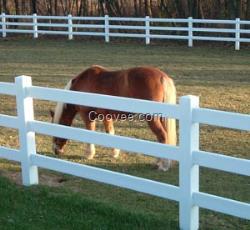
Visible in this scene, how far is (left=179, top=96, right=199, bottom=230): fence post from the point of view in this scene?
16.7 feet

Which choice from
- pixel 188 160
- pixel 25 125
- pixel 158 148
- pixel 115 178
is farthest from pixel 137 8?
pixel 188 160

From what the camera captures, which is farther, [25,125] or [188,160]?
[25,125]

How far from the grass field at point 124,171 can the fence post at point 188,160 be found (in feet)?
0.92

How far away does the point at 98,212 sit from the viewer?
5840mm

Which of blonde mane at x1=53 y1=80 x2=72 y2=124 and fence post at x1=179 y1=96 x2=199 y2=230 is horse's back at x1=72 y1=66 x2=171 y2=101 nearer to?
blonde mane at x1=53 y1=80 x2=72 y2=124

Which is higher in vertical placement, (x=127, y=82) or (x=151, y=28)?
(x=151, y=28)

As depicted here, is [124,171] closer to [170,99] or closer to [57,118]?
[170,99]

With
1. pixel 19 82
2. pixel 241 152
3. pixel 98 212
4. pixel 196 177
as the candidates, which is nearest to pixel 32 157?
pixel 19 82

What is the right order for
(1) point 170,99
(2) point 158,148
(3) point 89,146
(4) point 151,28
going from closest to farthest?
(2) point 158,148 → (1) point 170,99 → (3) point 89,146 → (4) point 151,28

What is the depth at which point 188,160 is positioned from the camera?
5137 millimetres

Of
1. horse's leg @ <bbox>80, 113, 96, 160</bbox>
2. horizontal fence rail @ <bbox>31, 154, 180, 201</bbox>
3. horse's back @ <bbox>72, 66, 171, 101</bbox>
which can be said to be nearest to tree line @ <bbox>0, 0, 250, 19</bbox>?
horse's back @ <bbox>72, 66, 171, 101</bbox>

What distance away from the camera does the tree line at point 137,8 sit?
84.5ft

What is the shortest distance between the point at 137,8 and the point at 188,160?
79.5 feet

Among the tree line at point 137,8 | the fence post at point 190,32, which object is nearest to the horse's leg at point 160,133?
the fence post at point 190,32
